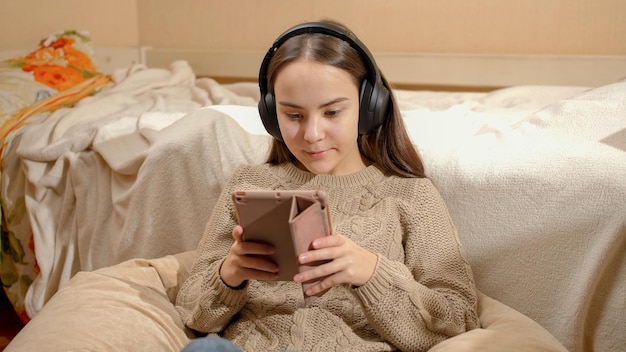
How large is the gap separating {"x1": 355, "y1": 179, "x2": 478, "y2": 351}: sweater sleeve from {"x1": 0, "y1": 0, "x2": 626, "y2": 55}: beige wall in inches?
57.1

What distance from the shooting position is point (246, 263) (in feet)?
3.22

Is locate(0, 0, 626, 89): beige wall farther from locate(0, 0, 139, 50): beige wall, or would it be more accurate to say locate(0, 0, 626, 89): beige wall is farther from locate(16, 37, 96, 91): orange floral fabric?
locate(16, 37, 96, 91): orange floral fabric

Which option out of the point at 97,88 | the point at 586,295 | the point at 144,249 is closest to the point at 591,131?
the point at 586,295

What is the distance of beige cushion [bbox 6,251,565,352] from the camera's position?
991mm

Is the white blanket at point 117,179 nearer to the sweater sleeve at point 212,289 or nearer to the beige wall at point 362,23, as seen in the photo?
the sweater sleeve at point 212,289

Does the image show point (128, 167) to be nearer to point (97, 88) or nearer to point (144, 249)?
point (144, 249)

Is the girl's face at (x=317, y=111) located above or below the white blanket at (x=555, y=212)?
above

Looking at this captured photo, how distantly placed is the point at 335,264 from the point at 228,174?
24.3 inches

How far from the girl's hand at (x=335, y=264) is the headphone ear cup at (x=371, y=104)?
255mm

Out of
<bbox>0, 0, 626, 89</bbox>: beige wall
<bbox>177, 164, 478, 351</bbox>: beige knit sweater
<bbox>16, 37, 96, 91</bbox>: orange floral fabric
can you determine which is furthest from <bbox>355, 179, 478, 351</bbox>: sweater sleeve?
<bbox>16, 37, 96, 91</bbox>: orange floral fabric

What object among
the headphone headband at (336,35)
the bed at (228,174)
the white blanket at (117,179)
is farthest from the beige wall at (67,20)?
the headphone headband at (336,35)

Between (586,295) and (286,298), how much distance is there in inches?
19.0

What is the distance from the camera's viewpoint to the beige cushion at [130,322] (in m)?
0.99

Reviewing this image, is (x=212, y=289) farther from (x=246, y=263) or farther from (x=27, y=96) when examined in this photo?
(x=27, y=96)
